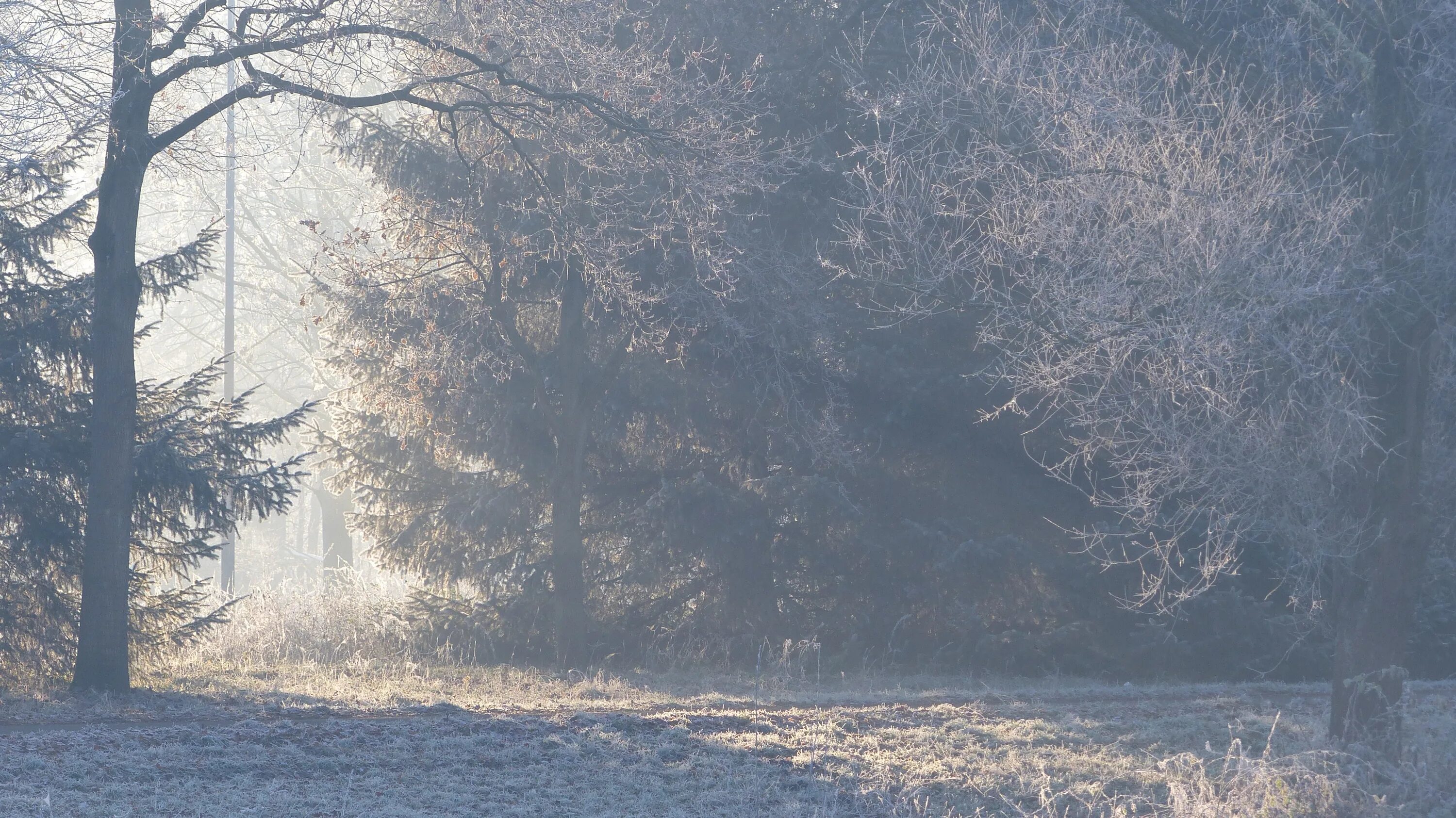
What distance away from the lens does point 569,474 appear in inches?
598

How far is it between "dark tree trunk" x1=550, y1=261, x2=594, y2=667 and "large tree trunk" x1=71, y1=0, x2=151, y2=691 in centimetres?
561

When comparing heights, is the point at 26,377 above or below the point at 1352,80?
below

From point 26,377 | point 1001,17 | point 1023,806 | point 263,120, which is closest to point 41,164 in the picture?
point 26,377

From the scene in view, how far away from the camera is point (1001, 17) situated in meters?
11.4

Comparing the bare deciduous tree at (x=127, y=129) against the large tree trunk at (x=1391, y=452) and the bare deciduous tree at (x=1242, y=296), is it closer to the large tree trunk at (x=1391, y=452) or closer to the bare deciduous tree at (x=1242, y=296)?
the bare deciduous tree at (x=1242, y=296)

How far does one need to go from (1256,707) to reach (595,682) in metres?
6.57

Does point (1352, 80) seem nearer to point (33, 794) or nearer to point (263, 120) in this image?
point (33, 794)

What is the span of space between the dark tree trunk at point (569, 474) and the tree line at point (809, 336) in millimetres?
65

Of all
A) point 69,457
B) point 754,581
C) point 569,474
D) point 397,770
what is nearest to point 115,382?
point 69,457

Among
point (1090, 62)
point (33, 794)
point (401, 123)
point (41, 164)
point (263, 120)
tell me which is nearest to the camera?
point (33, 794)

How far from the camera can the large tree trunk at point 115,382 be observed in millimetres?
10242

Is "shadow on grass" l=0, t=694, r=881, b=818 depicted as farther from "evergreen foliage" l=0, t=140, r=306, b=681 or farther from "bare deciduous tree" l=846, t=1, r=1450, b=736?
"bare deciduous tree" l=846, t=1, r=1450, b=736

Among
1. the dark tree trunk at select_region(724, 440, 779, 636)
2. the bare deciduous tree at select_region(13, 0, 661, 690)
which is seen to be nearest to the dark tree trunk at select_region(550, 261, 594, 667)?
the dark tree trunk at select_region(724, 440, 779, 636)

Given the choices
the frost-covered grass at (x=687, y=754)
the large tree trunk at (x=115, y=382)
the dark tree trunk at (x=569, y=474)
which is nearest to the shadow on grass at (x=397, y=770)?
the frost-covered grass at (x=687, y=754)
